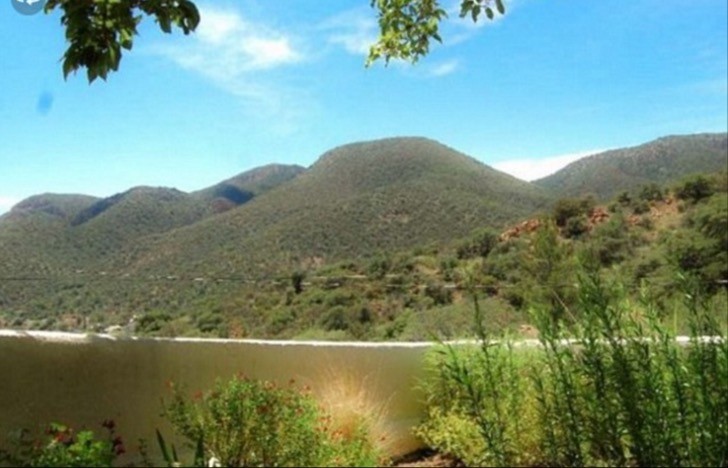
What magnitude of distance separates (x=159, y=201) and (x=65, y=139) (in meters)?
22.4

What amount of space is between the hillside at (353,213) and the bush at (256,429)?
2003 cm

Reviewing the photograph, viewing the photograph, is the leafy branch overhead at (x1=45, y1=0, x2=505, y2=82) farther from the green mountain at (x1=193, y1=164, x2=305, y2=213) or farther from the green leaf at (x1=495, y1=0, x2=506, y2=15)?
the green mountain at (x1=193, y1=164, x2=305, y2=213)

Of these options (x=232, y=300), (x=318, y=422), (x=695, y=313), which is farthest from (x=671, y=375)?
(x=232, y=300)

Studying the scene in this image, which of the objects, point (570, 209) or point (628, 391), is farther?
point (570, 209)

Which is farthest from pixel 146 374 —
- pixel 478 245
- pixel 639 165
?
pixel 639 165

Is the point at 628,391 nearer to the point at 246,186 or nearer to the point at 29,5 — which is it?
the point at 29,5

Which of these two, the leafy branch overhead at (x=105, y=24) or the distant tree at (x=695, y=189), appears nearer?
the leafy branch overhead at (x=105, y=24)

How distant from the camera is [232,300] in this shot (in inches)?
810

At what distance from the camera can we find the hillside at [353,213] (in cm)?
2664

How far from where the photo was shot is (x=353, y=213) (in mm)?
30984

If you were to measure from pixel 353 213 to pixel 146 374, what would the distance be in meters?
26.6

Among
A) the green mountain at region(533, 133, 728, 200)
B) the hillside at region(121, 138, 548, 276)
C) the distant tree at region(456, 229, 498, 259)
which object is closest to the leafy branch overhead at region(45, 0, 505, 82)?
the hillside at region(121, 138, 548, 276)

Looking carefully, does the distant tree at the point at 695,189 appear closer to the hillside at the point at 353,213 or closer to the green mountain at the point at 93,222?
the hillside at the point at 353,213

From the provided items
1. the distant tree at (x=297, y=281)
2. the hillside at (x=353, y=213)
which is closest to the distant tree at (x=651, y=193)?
the hillside at (x=353, y=213)
